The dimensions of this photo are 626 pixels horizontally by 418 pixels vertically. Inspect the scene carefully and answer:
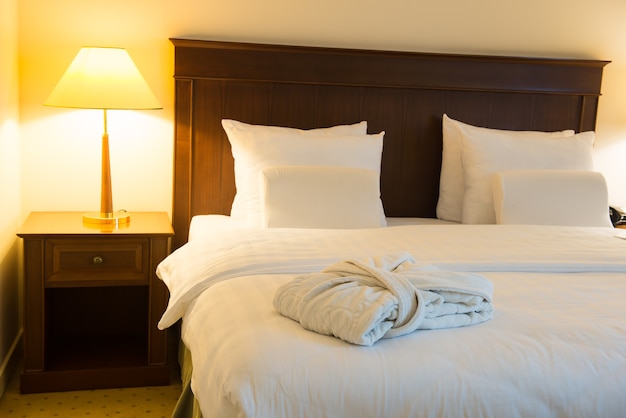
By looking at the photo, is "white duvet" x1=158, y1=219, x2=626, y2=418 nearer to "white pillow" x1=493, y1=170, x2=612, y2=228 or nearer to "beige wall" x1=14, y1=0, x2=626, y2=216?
"white pillow" x1=493, y1=170, x2=612, y2=228

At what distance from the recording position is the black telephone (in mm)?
3344

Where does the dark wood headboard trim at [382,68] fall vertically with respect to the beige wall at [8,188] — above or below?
above

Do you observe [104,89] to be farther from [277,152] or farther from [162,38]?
[277,152]

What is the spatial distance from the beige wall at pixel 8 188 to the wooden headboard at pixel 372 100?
2.08ft

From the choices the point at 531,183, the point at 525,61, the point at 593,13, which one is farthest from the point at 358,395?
the point at 593,13

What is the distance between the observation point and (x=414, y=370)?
148cm

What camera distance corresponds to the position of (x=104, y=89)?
2.72 metres

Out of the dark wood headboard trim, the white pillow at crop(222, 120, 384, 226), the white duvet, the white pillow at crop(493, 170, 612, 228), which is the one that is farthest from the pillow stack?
the white duvet

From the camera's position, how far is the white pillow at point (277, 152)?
115 inches

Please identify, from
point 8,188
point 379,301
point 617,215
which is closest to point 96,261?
point 8,188

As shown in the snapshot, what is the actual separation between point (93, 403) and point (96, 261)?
52cm

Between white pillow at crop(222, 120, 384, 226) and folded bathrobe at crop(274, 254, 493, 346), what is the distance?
1.16 metres

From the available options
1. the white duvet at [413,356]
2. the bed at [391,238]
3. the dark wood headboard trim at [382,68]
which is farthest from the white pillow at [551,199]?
the white duvet at [413,356]

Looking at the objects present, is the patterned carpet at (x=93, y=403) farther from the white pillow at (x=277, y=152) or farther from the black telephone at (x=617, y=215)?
the black telephone at (x=617, y=215)
